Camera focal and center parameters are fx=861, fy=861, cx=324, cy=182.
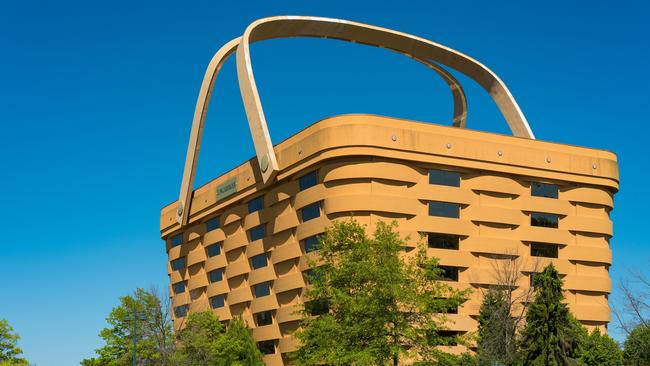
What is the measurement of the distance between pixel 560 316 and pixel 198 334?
3166 centimetres

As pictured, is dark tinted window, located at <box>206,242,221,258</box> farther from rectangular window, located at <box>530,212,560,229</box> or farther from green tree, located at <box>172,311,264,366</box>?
rectangular window, located at <box>530,212,560,229</box>

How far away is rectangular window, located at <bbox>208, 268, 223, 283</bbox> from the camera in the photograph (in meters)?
82.2

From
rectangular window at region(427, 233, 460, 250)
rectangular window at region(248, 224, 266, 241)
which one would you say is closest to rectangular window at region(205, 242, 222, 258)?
rectangular window at region(248, 224, 266, 241)

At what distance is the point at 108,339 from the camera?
77938 mm

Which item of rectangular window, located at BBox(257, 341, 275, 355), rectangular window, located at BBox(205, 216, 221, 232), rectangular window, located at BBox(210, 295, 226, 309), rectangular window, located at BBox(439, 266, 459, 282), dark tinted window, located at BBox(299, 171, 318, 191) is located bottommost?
rectangular window, located at BBox(257, 341, 275, 355)

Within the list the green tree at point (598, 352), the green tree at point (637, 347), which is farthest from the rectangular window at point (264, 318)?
the green tree at point (637, 347)

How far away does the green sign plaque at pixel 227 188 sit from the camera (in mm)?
77863

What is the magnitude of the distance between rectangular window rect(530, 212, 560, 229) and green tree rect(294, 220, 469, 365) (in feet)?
64.8

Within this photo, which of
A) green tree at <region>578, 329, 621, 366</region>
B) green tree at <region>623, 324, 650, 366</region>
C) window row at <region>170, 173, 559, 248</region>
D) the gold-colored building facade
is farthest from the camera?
window row at <region>170, 173, 559, 248</region>

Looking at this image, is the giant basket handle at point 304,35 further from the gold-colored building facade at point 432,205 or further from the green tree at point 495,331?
the green tree at point 495,331

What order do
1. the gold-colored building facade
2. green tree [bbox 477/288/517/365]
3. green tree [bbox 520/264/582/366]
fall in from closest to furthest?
green tree [bbox 520/264/582/366], green tree [bbox 477/288/517/365], the gold-colored building facade

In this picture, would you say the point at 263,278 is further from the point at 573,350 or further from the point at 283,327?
the point at 573,350

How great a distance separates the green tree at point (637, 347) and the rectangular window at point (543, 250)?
9.73 meters

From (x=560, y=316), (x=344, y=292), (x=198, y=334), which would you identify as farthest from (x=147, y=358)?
(x=560, y=316)
